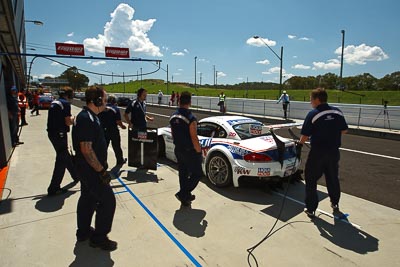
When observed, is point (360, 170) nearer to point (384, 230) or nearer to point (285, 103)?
point (384, 230)

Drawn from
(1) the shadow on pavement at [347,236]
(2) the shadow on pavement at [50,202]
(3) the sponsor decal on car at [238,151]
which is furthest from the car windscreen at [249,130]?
(2) the shadow on pavement at [50,202]

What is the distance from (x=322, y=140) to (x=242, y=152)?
1.35m

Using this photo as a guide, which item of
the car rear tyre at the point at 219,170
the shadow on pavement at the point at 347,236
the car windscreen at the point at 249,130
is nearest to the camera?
the shadow on pavement at the point at 347,236

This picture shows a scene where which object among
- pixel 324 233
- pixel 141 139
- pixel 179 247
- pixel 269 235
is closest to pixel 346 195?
pixel 324 233

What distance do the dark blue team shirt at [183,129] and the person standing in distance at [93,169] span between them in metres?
1.34

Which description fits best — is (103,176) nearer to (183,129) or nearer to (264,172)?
(183,129)

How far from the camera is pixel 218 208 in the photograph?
4281 millimetres

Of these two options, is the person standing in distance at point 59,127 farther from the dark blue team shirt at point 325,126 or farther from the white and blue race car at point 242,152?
the dark blue team shirt at point 325,126

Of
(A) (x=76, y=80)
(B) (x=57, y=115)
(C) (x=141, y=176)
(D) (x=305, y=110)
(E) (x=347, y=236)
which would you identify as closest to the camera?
(E) (x=347, y=236)

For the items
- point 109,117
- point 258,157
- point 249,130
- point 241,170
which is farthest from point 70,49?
point 258,157

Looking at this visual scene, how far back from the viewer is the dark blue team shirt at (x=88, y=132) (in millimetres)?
2834

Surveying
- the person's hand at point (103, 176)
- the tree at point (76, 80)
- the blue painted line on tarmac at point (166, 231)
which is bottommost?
the blue painted line on tarmac at point (166, 231)

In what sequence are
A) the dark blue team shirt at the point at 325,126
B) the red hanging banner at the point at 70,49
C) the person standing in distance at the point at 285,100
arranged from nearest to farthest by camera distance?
the dark blue team shirt at the point at 325,126, the red hanging banner at the point at 70,49, the person standing in distance at the point at 285,100

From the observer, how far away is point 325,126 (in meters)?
3.80
